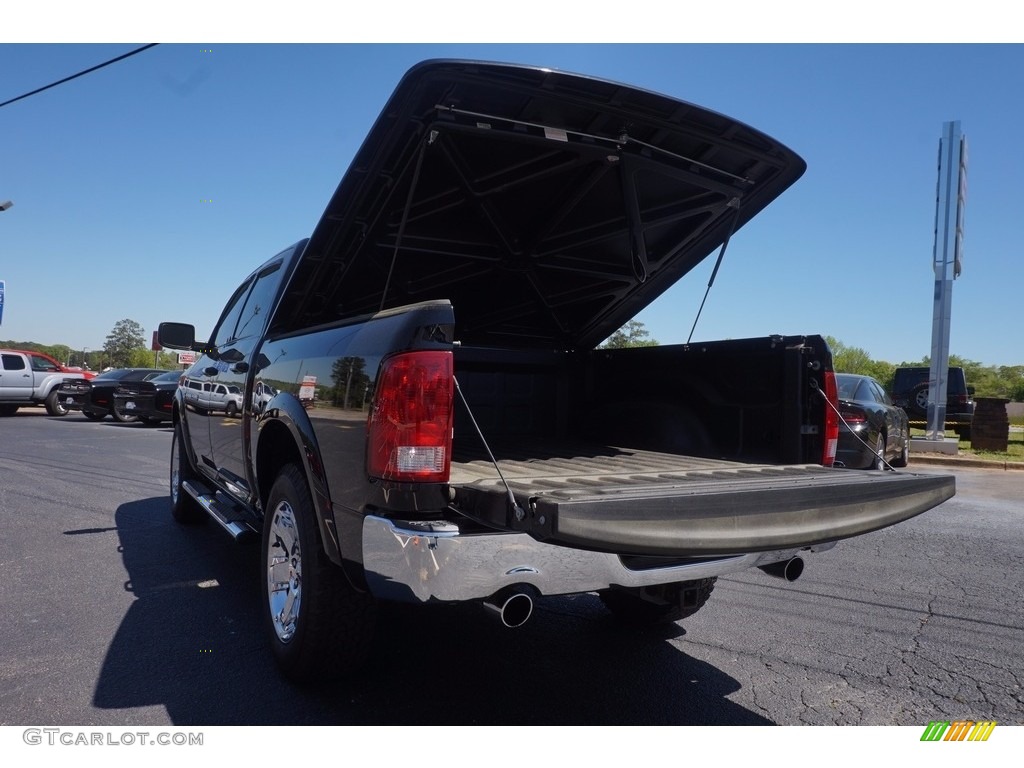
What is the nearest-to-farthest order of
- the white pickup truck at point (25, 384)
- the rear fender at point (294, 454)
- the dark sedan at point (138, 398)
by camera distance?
the rear fender at point (294, 454), the dark sedan at point (138, 398), the white pickup truck at point (25, 384)

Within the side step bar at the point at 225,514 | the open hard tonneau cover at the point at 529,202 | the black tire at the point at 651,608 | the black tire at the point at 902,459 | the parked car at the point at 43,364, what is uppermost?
the open hard tonneau cover at the point at 529,202

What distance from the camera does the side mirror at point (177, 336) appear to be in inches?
211

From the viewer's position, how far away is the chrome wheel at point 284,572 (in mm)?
2994

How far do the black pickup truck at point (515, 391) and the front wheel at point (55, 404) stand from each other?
1888 centimetres

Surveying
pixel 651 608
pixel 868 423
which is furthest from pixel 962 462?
pixel 651 608

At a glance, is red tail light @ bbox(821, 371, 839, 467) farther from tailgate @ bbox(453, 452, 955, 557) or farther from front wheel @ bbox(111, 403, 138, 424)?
front wheel @ bbox(111, 403, 138, 424)

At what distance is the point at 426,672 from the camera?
3.13 meters

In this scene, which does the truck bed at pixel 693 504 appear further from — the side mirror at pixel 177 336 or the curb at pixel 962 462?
the curb at pixel 962 462

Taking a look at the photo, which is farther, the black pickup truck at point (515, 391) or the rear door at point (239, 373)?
the rear door at point (239, 373)

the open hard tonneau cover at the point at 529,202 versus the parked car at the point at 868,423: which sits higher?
the open hard tonneau cover at the point at 529,202

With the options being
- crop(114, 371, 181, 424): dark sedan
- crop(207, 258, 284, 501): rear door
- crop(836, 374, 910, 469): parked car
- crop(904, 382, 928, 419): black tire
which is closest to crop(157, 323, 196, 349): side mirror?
crop(207, 258, 284, 501): rear door

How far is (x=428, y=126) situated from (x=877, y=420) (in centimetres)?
936

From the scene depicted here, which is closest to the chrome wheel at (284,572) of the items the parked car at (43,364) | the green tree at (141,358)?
the parked car at (43,364)

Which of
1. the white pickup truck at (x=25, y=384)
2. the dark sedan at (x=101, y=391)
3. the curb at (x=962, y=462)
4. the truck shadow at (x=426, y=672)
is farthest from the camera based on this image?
the white pickup truck at (x=25, y=384)
